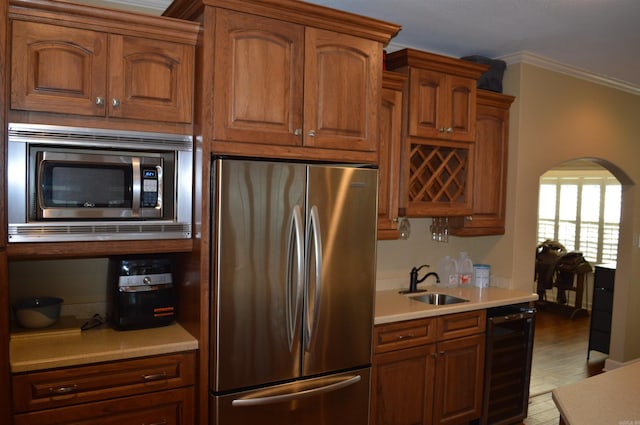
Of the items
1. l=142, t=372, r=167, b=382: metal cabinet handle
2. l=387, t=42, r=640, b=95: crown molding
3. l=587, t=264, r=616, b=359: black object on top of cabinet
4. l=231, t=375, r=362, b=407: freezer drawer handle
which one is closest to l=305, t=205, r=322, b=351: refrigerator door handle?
l=231, t=375, r=362, b=407: freezer drawer handle

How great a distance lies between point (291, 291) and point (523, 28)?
2.35 m

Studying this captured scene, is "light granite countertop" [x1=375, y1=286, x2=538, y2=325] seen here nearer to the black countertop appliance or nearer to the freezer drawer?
the freezer drawer

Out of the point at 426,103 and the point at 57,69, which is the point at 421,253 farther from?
the point at 57,69

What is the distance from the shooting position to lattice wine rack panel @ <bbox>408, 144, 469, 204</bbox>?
348 centimetres

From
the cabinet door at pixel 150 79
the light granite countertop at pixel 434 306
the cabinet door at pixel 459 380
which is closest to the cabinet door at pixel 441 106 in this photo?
the light granite countertop at pixel 434 306

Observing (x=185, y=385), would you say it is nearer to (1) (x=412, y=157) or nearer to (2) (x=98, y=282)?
(2) (x=98, y=282)

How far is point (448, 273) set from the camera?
156 inches

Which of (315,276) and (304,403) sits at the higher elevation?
(315,276)

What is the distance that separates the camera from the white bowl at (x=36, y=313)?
2.37 m

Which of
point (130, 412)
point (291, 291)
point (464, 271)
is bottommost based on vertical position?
point (130, 412)

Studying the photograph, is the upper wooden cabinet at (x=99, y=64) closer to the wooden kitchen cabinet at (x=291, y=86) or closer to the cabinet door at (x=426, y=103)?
the wooden kitchen cabinet at (x=291, y=86)

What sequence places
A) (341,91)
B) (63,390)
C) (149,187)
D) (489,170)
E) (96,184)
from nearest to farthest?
(63,390), (96,184), (149,187), (341,91), (489,170)

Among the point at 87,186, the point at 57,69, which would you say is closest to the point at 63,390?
the point at 87,186

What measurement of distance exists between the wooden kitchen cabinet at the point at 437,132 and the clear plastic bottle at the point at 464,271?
49cm
